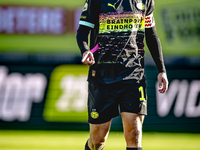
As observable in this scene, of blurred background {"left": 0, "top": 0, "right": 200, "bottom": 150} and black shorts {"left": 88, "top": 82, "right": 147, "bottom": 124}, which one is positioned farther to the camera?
blurred background {"left": 0, "top": 0, "right": 200, "bottom": 150}

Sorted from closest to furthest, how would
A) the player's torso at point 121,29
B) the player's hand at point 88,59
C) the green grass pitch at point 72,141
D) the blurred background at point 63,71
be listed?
the player's hand at point 88,59 → the player's torso at point 121,29 → the green grass pitch at point 72,141 → the blurred background at point 63,71

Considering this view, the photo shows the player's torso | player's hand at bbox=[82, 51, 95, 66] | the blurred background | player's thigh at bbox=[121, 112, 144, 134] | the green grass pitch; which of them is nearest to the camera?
player's hand at bbox=[82, 51, 95, 66]

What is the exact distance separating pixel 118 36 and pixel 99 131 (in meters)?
0.95

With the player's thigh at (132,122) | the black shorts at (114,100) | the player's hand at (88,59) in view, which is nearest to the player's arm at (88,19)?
the player's hand at (88,59)

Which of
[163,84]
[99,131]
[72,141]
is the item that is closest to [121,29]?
[163,84]

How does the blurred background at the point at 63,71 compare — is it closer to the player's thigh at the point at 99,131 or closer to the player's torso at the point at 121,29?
the player's thigh at the point at 99,131

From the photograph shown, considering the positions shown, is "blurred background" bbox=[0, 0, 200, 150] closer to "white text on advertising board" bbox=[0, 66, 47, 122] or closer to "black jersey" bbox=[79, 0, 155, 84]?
"white text on advertising board" bbox=[0, 66, 47, 122]

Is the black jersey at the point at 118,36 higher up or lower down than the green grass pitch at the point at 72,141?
higher up

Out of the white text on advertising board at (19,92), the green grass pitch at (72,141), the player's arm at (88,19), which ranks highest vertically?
the player's arm at (88,19)

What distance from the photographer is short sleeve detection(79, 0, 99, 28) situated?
3105 mm

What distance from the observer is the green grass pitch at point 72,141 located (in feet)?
19.5

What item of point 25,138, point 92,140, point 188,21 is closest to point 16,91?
point 25,138

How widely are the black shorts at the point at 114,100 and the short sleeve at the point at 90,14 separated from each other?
626 mm

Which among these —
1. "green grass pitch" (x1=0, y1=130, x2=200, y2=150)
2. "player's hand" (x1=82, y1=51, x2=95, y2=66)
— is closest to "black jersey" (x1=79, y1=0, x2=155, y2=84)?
"player's hand" (x1=82, y1=51, x2=95, y2=66)
